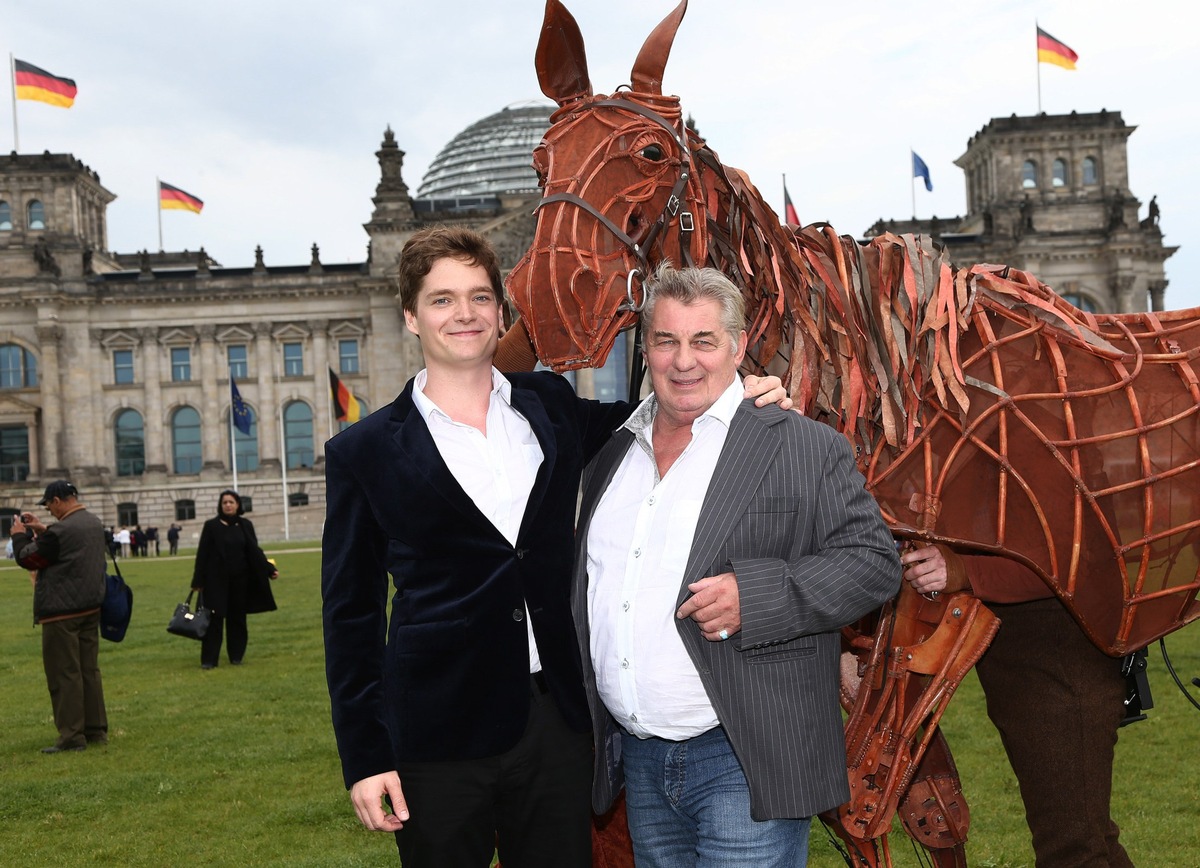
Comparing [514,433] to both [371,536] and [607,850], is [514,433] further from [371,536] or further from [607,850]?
[607,850]

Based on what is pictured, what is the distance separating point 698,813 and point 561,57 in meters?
2.28

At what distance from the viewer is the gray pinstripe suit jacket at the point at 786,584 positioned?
111 inches

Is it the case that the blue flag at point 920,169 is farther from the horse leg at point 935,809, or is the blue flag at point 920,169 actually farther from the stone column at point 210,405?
the horse leg at point 935,809

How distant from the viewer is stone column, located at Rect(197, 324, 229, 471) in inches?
2413

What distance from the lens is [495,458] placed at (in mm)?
3297

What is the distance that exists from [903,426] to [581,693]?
A: 128 cm

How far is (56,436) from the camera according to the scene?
6088 cm

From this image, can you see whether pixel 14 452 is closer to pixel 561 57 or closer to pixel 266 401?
pixel 266 401

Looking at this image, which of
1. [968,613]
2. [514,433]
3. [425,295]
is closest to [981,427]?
[968,613]

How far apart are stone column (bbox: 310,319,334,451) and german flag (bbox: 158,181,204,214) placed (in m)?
8.66

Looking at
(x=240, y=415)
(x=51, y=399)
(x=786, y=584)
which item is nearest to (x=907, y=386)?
(x=786, y=584)

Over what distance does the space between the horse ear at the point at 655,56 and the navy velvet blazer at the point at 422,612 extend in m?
1.30

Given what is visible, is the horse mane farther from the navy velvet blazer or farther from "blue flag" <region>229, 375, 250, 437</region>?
"blue flag" <region>229, 375, 250, 437</region>

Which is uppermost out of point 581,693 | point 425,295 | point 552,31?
point 552,31
